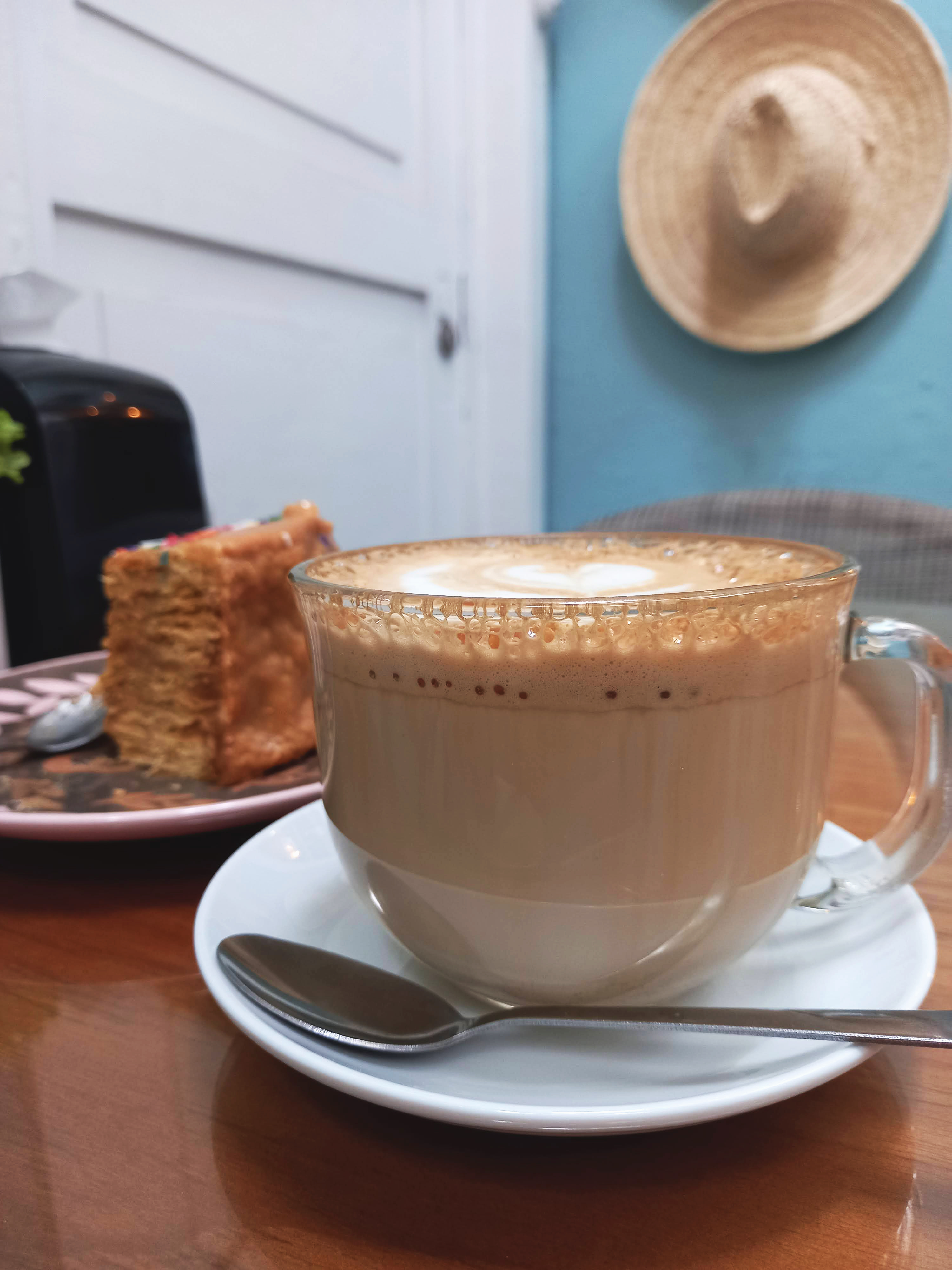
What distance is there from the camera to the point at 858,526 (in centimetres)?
123

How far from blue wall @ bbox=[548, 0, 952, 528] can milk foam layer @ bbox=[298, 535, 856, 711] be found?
190 centimetres

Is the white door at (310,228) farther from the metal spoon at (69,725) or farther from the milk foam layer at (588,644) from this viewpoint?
the milk foam layer at (588,644)

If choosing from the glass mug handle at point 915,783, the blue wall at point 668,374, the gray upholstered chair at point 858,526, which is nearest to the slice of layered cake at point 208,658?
the glass mug handle at point 915,783

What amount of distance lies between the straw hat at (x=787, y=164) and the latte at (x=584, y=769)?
1816 millimetres

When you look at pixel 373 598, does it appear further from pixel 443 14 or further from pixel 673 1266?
pixel 443 14

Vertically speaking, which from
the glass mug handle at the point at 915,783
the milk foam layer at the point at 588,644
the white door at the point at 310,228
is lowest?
the glass mug handle at the point at 915,783

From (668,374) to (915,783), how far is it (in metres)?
2.00

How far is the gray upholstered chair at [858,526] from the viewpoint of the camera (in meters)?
1.17

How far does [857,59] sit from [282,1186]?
7.46ft

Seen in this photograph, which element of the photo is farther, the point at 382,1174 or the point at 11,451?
the point at 11,451

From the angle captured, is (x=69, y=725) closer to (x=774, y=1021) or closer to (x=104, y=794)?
(x=104, y=794)

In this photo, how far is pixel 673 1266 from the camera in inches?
9.9

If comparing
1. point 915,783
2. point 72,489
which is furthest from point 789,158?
point 915,783

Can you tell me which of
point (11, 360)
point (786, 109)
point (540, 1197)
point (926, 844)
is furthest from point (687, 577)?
point (786, 109)
